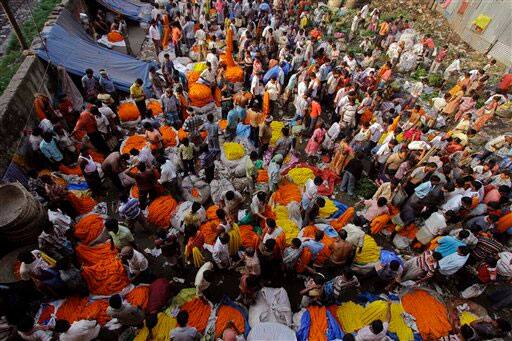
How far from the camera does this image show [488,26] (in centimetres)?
1507

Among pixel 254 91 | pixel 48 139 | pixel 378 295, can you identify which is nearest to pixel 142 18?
pixel 254 91

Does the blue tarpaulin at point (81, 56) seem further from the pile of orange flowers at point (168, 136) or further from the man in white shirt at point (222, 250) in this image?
the man in white shirt at point (222, 250)

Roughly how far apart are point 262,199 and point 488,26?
16009 mm

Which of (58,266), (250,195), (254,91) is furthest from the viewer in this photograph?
(254,91)

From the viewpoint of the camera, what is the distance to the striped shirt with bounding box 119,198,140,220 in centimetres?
Result: 637

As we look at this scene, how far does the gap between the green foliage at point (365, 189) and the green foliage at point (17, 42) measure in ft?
31.6

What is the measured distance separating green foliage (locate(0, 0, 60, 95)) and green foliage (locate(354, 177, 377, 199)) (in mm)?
9626

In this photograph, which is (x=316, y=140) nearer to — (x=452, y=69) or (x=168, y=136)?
(x=168, y=136)

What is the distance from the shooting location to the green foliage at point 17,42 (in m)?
8.22

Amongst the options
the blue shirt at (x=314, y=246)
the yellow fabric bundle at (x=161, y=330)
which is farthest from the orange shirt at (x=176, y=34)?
the yellow fabric bundle at (x=161, y=330)

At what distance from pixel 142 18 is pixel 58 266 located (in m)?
13.5

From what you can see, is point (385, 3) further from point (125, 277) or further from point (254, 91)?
point (125, 277)

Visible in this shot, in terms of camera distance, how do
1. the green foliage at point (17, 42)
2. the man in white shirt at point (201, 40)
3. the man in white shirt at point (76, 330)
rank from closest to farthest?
the man in white shirt at point (76, 330), the green foliage at point (17, 42), the man in white shirt at point (201, 40)

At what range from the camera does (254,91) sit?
33.9 ft
